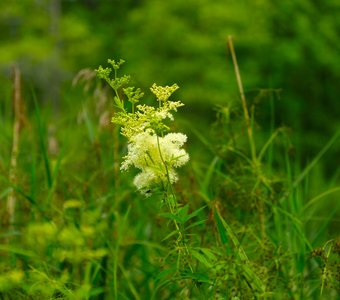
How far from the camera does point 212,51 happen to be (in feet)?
51.0

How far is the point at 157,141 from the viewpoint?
5.65 ft

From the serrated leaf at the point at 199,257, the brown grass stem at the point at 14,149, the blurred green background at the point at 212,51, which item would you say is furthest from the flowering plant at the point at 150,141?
the blurred green background at the point at 212,51

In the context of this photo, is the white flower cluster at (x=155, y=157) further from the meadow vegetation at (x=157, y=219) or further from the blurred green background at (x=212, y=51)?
the blurred green background at (x=212, y=51)

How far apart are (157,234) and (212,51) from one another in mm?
12501

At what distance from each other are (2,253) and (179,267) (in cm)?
148

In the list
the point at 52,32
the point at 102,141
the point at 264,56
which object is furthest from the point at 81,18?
the point at 102,141

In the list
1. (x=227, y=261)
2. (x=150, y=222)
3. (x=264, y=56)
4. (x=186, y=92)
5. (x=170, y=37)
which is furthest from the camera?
(x=170, y=37)

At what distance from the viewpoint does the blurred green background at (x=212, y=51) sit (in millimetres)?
12852

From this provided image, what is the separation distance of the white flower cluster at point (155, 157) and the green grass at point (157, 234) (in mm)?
98

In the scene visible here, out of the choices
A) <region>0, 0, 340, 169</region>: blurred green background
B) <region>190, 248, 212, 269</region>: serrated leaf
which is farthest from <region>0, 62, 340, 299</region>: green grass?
<region>0, 0, 340, 169</region>: blurred green background

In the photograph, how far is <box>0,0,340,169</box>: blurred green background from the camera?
1285 cm

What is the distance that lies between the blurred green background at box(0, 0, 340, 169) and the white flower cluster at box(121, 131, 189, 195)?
840 cm

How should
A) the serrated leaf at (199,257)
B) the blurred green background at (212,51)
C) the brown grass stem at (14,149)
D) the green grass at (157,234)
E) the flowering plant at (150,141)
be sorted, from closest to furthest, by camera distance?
the flowering plant at (150,141) < the serrated leaf at (199,257) < the green grass at (157,234) < the brown grass stem at (14,149) < the blurred green background at (212,51)

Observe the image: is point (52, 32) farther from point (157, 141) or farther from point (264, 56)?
point (157, 141)
